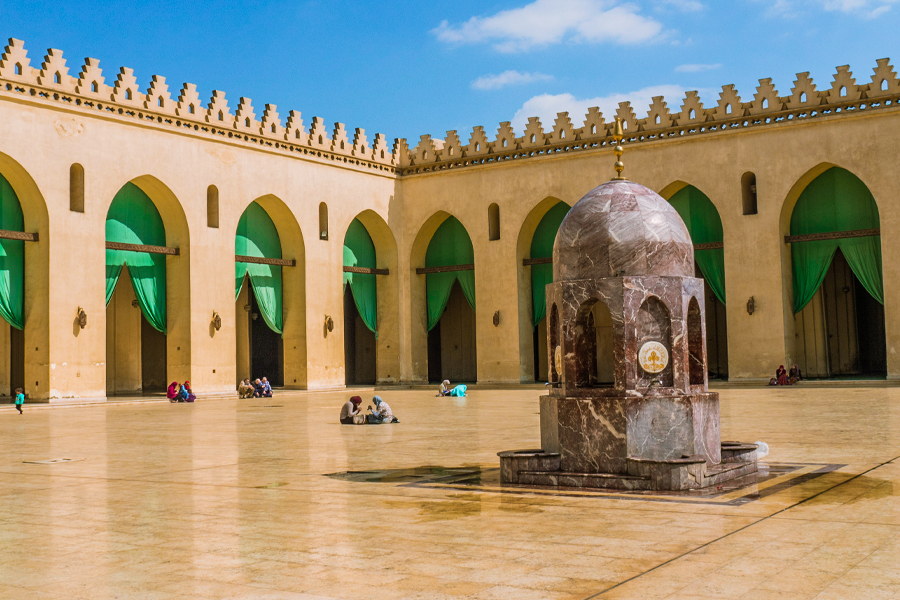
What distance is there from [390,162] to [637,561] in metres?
26.3

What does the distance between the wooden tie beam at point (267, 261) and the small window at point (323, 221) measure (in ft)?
3.91

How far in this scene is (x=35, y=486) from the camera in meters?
8.33

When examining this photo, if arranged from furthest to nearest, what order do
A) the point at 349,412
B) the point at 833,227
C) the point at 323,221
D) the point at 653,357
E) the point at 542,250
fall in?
1. the point at 542,250
2. the point at 323,221
3. the point at 833,227
4. the point at 349,412
5. the point at 653,357

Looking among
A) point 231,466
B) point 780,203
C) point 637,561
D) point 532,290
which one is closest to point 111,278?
point 532,290

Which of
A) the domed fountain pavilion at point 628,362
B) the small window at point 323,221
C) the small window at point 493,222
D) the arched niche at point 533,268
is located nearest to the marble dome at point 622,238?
the domed fountain pavilion at point 628,362

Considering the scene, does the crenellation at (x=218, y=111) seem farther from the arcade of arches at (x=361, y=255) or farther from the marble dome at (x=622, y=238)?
A: the marble dome at (x=622, y=238)

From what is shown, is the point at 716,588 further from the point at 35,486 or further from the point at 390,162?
the point at 390,162

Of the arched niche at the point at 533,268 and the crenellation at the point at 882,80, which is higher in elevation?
the crenellation at the point at 882,80

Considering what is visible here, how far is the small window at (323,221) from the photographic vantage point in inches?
1106

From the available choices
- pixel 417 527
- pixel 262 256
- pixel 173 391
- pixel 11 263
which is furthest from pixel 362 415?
pixel 262 256

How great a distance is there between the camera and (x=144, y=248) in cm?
2402

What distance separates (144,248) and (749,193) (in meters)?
15.8

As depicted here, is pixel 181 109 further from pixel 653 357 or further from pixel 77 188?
pixel 653 357

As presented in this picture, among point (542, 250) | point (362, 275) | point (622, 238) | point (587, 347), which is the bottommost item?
point (587, 347)
